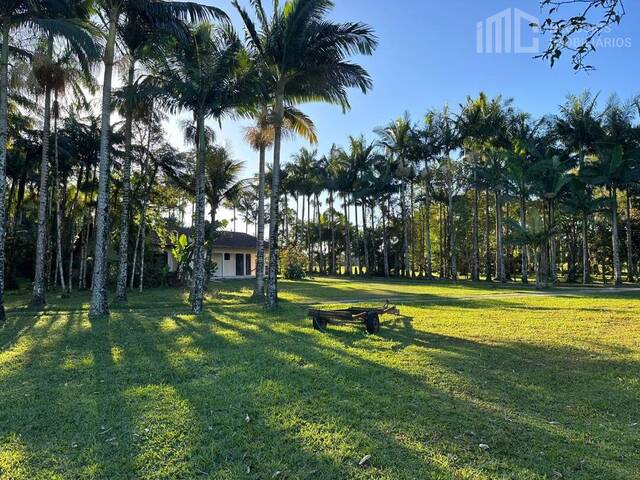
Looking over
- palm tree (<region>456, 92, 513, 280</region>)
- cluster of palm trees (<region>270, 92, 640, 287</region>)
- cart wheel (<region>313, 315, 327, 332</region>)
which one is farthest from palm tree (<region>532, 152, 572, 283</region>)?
cart wheel (<region>313, 315, 327, 332</region>)

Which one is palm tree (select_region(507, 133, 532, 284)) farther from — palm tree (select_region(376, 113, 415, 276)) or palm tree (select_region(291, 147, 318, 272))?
palm tree (select_region(291, 147, 318, 272))

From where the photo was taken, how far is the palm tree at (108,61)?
34.9 ft

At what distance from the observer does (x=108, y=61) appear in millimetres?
10977

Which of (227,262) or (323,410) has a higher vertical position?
(227,262)

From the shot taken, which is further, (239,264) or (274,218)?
(239,264)

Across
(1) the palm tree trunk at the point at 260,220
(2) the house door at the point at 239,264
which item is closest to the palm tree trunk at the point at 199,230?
(1) the palm tree trunk at the point at 260,220

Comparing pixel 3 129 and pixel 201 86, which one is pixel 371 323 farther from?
pixel 3 129

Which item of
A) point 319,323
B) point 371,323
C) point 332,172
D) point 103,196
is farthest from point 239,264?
point 371,323

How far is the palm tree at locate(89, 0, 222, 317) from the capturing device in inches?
418

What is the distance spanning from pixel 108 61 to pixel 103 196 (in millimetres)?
3769

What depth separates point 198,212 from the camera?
11.5 meters

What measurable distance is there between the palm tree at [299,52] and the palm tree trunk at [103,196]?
12.8ft

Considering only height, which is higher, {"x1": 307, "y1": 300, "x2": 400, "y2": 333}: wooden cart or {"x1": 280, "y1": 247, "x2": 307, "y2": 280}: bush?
{"x1": 280, "y1": 247, "x2": 307, "y2": 280}: bush

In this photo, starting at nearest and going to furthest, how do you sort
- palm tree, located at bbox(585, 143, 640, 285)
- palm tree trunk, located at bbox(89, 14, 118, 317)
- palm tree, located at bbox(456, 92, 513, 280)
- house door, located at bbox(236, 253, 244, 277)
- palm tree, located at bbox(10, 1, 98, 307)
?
palm tree, located at bbox(10, 1, 98, 307), palm tree trunk, located at bbox(89, 14, 118, 317), palm tree, located at bbox(585, 143, 640, 285), palm tree, located at bbox(456, 92, 513, 280), house door, located at bbox(236, 253, 244, 277)
